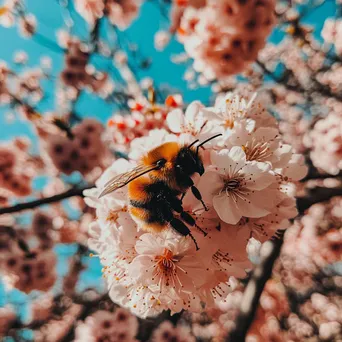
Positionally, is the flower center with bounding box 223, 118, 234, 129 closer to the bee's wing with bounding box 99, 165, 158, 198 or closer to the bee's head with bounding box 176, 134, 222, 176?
the bee's head with bounding box 176, 134, 222, 176

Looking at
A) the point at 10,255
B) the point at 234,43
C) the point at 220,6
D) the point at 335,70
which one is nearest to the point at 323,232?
the point at 335,70

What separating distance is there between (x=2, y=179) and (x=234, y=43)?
3.29m

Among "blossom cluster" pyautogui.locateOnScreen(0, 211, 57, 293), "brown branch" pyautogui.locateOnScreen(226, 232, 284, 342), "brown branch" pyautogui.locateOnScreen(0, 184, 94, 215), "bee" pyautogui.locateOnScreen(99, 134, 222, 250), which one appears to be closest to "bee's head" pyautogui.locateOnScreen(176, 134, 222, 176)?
"bee" pyautogui.locateOnScreen(99, 134, 222, 250)

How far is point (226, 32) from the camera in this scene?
105 inches

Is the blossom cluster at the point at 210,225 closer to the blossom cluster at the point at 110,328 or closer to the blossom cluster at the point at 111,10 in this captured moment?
the blossom cluster at the point at 110,328

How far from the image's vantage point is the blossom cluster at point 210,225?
1.16 meters

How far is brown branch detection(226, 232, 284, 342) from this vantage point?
2496 mm

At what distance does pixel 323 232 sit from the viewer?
199 inches

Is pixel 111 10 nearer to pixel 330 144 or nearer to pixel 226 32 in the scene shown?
pixel 226 32

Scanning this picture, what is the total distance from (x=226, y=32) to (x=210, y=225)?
2036mm

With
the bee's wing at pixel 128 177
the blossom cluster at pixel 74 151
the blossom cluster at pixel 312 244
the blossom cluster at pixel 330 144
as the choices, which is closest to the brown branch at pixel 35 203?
the bee's wing at pixel 128 177

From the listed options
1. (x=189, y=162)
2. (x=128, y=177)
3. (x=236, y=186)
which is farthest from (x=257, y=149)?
(x=128, y=177)

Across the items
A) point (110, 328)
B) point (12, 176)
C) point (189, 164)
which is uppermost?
point (189, 164)

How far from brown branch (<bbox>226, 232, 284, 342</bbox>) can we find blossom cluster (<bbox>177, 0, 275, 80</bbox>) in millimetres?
1642
